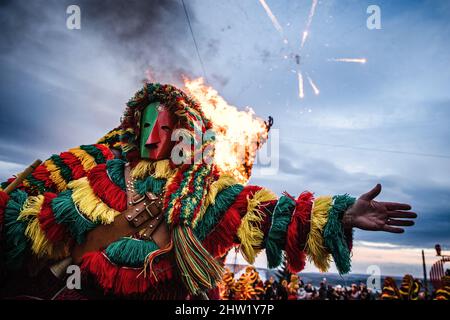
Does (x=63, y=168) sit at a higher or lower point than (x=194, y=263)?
higher

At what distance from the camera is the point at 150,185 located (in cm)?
265

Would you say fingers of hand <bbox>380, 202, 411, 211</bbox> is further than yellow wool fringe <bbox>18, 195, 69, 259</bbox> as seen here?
No

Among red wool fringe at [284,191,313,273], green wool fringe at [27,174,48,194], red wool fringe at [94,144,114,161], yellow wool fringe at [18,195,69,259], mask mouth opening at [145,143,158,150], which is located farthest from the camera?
red wool fringe at [94,144,114,161]

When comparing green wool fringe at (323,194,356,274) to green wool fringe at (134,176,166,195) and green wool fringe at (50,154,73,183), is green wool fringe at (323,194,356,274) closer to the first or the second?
green wool fringe at (134,176,166,195)

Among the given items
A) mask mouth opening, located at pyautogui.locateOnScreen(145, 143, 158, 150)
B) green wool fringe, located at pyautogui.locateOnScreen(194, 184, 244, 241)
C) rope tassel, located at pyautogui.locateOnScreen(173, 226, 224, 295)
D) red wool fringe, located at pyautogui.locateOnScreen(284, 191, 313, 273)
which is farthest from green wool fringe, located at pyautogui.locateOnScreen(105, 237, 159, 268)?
red wool fringe, located at pyautogui.locateOnScreen(284, 191, 313, 273)

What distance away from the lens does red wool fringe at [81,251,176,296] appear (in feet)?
7.42

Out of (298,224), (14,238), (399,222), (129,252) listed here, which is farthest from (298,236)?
(14,238)

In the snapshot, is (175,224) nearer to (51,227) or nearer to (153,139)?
(153,139)

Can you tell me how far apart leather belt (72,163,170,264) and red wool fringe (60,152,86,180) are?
0.82 m

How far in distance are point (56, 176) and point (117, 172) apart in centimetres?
73

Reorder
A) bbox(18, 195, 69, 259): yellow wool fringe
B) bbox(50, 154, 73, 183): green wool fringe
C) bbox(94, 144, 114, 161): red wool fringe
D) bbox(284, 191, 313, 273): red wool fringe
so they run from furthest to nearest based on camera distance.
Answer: bbox(94, 144, 114, 161): red wool fringe, bbox(50, 154, 73, 183): green wool fringe, bbox(18, 195, 69, 259): yellow wool fringe, bbox(284, 191, 313, 273): red wool fringe

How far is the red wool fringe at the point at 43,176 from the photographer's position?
3061mm

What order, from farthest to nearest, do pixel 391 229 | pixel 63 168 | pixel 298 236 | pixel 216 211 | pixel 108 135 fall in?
pixel 108 135 → pixel 63 168 → pixel 216 211 → pixel 298 236 → pixel 391 229
